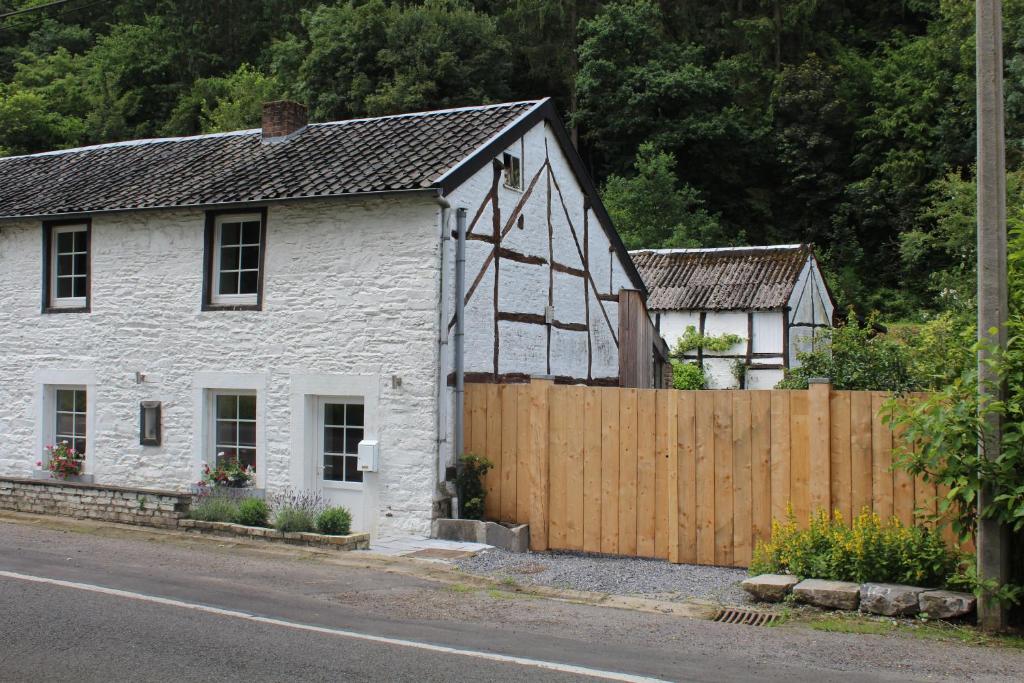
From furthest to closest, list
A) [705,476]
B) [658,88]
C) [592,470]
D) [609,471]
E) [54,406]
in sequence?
[658,88], [54,406], [592,470], [609,471], [705,476]

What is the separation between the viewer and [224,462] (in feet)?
45.8

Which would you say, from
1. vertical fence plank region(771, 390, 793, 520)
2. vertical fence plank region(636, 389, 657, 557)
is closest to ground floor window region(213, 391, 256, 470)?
vertical fence plank region(636, 389, 657, 557)

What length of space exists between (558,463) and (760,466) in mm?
2591

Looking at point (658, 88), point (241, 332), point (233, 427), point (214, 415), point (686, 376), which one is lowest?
point (233, 427)

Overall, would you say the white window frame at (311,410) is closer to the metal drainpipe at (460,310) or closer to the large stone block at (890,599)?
the metal drainpipe at (460,310)

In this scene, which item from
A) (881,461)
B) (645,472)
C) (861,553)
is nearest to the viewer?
(861,553)

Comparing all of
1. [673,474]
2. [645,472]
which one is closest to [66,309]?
[645,472]

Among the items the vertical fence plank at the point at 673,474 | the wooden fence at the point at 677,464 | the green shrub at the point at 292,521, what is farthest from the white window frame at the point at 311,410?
the vertical fence plank at the point at 673,474

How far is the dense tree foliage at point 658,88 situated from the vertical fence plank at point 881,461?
25235 mm

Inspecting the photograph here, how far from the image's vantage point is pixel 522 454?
12.5m

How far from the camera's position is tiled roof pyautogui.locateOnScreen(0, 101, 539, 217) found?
13.4 m

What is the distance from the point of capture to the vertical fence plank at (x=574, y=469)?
11867mm

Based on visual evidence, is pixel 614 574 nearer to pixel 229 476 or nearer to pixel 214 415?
pixel 229 476

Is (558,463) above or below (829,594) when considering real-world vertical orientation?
above
